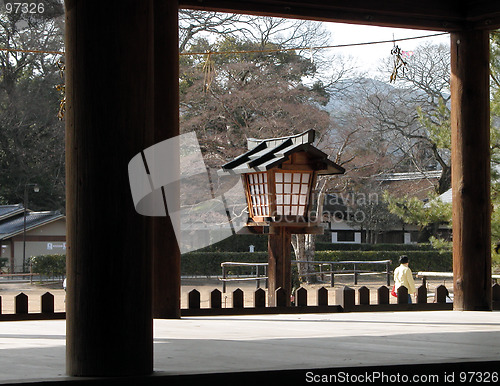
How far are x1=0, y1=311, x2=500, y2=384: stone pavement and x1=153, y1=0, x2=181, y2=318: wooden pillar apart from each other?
0.74 feet

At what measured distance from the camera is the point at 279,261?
627cm

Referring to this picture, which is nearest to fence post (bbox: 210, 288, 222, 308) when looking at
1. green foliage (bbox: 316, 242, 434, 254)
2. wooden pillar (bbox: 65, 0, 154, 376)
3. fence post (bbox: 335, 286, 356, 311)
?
fence post (bbox: 335, 286, 356, 311)

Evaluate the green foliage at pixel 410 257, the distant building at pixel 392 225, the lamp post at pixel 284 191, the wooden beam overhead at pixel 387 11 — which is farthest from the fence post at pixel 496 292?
the green foliage at pixel 410 257

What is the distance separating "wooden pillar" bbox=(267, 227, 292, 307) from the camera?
6211 mm

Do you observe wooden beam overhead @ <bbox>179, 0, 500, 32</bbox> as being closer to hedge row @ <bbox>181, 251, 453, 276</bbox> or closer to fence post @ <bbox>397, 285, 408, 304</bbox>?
fence post @ <bbox>397, 285, 408, 304</bbox>

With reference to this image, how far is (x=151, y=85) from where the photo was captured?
8.29 feet

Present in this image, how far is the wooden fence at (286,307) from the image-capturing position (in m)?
5.02

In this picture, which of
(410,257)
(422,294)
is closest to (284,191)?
(422,294)

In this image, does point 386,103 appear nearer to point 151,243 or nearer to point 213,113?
point 213,113

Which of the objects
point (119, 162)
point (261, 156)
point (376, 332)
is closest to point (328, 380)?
point (119, 162)

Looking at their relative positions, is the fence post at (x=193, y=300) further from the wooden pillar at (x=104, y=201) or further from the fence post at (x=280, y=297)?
the wooden pillar at (x=104, y=201)

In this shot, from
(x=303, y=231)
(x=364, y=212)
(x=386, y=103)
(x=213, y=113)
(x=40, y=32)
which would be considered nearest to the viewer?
(x=303, y=231)

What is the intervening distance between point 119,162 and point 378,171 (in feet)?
66.3

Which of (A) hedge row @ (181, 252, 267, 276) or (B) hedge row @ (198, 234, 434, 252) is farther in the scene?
(B) hedge row @ (198, 234, 434, 252)
